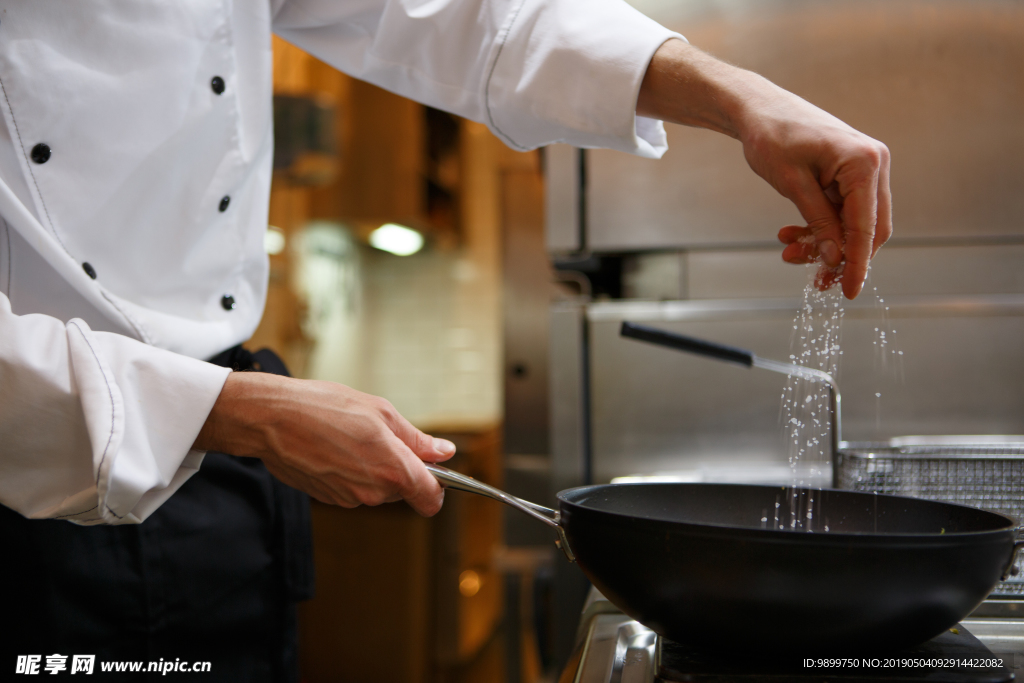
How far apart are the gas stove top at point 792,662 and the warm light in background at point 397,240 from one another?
2769mm

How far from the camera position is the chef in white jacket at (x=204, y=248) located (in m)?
0.47

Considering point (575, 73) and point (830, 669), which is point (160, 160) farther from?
point (830, 669)

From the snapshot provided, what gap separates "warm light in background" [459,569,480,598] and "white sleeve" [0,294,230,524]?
1.99m

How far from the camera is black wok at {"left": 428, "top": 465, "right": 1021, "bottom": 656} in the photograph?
1.25 ft

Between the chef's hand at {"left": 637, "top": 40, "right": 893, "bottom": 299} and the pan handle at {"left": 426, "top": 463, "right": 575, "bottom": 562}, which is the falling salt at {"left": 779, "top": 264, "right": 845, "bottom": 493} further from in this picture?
the pan handle at {"left": 426, "top": 463, "right": 575, "bottom": 562}

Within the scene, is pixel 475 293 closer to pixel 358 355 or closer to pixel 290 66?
pixel 358 355

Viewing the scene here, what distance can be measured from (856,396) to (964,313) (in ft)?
0.57

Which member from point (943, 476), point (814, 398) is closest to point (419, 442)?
point (943, 476)

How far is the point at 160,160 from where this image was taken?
0.63m

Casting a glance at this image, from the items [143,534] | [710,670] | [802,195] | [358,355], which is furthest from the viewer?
[358,355]

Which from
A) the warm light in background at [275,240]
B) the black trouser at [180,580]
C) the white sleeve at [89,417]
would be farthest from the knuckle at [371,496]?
the warm light in background at [275,240]

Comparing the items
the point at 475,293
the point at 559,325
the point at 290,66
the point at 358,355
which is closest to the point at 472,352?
the point at 475,293

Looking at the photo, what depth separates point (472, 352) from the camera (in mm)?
3654

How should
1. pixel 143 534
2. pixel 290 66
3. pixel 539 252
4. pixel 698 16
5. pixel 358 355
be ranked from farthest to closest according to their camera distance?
pixel 358 355 < pixel 290 66 < pixel 539 252 < pixel 698 16 < pixel 143 534
